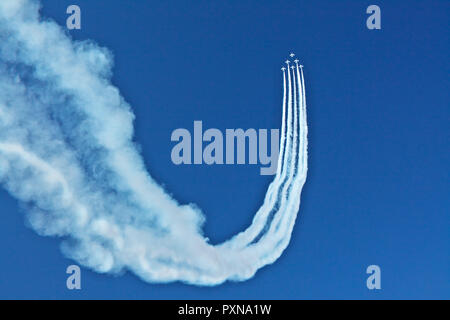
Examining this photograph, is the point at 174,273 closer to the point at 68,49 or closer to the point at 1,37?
the point at 68,49

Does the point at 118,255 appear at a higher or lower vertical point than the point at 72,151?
lower

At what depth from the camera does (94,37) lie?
685 centimetres

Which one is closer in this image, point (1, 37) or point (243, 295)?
point (1, 37)

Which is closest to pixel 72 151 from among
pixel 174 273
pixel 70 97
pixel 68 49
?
pixel 70 97

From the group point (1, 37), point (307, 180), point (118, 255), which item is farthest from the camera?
point (307, 180)

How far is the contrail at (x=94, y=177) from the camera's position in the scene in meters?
6.42

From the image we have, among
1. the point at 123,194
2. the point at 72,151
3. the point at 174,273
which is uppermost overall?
the point at 72,151
